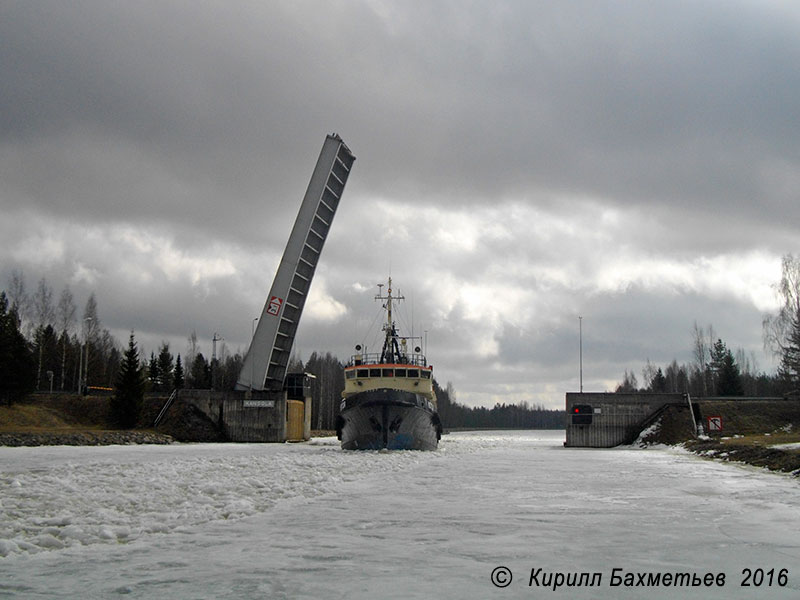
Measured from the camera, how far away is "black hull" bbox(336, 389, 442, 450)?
28688mm

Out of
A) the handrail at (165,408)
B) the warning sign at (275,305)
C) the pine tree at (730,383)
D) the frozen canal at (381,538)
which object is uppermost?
the warning sign at (275,305)

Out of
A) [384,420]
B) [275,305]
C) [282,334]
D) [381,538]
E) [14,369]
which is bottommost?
[381,538]

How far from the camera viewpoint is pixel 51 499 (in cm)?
1079

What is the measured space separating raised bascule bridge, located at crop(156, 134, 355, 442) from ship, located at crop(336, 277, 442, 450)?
23.7 feet

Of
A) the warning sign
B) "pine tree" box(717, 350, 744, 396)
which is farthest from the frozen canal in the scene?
"pine tree" box(717, 350, 744, 396)

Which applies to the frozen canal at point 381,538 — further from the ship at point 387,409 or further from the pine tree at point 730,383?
the pine tree at point 730,383

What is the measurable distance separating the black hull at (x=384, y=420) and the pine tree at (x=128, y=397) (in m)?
21.4

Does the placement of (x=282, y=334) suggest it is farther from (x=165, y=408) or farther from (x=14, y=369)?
(x=14, y=369)

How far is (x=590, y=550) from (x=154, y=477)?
1023 cm

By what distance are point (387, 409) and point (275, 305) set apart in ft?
47.9

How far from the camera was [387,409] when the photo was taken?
28.7 metres

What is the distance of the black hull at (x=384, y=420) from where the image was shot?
28688 millimetres

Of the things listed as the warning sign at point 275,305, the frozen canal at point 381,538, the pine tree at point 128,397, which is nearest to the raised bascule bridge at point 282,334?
the warning sign at point 275,305

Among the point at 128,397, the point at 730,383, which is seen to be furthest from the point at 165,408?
the point at 730,383
